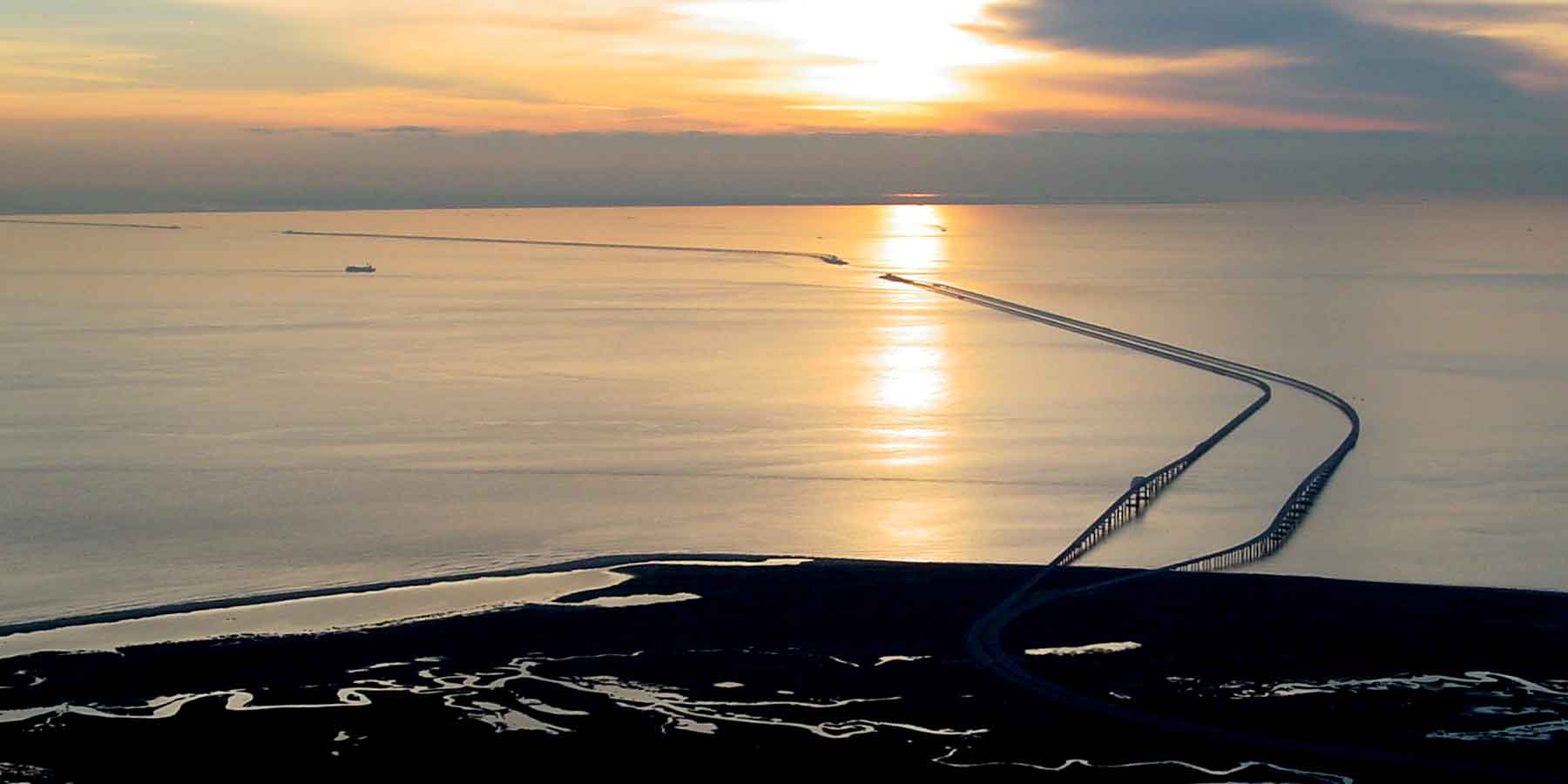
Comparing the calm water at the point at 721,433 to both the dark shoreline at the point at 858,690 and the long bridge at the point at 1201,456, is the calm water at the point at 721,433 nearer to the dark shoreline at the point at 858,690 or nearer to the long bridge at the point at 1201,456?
the long bridge at the point at 1201,456

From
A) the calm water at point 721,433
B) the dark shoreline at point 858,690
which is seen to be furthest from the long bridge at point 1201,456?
the dark shoreline at point 858,690

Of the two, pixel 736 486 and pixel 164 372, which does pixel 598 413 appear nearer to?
pixel 736 486

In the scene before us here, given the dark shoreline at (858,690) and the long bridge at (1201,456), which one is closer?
the dark shoreline at (858,690)

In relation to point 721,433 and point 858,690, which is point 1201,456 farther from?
point 858,690

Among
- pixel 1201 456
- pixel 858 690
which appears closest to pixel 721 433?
pixel 1201 456

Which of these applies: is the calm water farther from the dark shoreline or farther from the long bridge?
the dark shoreline

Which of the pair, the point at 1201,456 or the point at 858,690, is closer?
the point at 858,690
